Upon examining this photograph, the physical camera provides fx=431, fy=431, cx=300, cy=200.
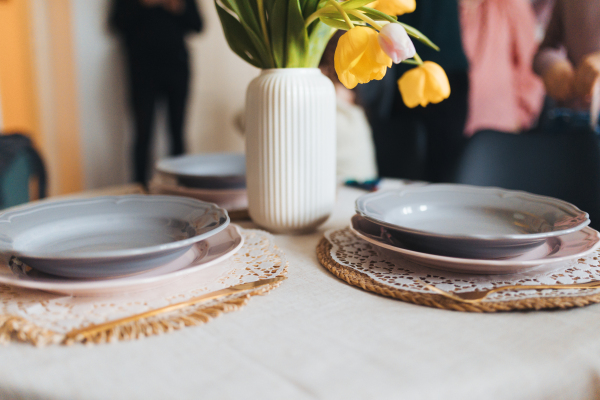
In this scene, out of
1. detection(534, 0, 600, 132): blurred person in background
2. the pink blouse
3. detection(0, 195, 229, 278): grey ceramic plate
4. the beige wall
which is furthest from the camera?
the beige wall

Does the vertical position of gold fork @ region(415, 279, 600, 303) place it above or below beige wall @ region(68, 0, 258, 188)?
below

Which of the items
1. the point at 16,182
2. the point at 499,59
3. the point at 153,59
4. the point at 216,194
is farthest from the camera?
the point at 153,59

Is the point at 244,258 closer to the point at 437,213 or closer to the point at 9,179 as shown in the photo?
the point at 437,213

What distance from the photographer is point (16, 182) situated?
130 cm

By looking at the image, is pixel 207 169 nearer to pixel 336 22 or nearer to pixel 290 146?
pixel 290 146

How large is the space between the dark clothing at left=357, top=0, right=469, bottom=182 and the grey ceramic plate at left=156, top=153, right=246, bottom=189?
1.09m

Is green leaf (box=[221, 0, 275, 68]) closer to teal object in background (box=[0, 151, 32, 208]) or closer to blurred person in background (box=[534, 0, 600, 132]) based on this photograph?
teal object in background (box=[0, 151, 32, 208])

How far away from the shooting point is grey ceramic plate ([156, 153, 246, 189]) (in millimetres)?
879

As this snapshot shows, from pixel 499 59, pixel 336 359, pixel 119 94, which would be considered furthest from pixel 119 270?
pixel 119 94

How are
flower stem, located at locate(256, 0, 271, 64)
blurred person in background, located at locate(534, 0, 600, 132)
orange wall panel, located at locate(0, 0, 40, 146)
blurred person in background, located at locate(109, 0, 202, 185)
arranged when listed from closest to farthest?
flower stem, located at locate(256, 0, 271, 64)
blurred person in background, located at locate(534, 0, 600, 132)
blurred person in background, located at locate(109, 0, 202, 185)
orange wall panel, located at locate(0, 0, 40, 146)

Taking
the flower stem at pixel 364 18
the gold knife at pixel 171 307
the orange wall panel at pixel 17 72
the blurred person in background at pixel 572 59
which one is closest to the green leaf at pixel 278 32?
the flower stem at pixel 364 18

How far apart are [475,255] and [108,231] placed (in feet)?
1.56

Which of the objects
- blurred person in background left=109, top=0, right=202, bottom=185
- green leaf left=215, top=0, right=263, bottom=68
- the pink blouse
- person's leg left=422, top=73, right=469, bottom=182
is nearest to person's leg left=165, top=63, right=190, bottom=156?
blurred person in background left=109, top=0, right=202, bottom=185

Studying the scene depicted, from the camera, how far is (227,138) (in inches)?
116
